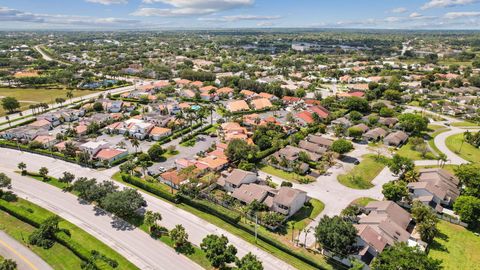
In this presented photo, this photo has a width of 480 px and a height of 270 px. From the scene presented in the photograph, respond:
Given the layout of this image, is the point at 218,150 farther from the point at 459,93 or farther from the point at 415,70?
the point at 415,70

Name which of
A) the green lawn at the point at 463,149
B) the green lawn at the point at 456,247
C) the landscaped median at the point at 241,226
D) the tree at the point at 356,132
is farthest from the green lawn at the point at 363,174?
the green lawn at the point at 463,149

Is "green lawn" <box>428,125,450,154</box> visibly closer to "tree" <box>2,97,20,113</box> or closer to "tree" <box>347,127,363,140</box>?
"tree" <box>347,127,363,140</box>

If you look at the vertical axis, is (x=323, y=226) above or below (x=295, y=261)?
above

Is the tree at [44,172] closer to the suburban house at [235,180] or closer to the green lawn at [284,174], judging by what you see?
the suburban house at [235,180]

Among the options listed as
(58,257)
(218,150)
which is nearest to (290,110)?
(218,150)

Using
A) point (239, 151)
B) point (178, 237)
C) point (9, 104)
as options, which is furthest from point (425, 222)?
point (9, 104)
